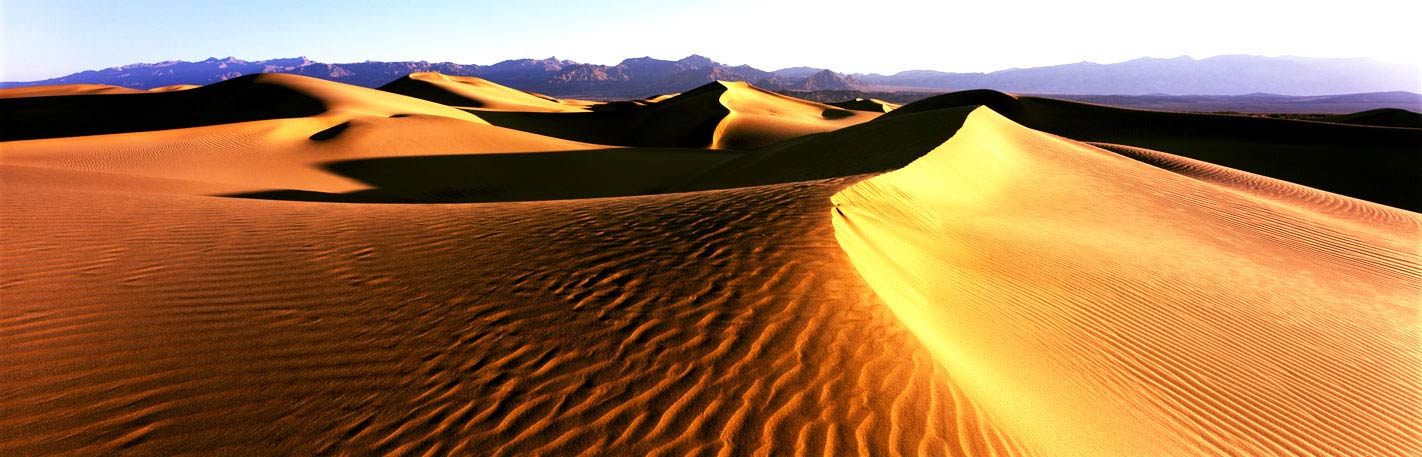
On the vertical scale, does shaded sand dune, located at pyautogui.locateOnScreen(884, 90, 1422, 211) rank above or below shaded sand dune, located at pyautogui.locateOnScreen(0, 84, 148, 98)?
below

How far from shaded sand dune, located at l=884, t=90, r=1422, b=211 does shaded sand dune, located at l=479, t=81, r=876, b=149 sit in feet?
30.1

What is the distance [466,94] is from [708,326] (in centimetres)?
5533

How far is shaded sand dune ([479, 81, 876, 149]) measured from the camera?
107 ft

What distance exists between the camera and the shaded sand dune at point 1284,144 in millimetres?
20141

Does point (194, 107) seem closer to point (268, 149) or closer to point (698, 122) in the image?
point (268, 149)

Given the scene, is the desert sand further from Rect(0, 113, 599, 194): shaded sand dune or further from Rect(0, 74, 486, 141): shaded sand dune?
Rect(0, 74, 486, 141): shaded sand dune

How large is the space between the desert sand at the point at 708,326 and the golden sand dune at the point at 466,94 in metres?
41.5

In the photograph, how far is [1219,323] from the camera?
5445mm

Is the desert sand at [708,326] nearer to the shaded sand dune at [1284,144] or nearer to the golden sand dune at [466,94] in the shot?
→ the shaded sand dune at [1284,144]

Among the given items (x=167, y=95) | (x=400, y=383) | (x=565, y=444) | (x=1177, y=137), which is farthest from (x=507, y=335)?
(x=167, y=95)

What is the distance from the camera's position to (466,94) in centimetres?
5275

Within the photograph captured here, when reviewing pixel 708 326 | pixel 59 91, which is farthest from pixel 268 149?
pixel 59 91

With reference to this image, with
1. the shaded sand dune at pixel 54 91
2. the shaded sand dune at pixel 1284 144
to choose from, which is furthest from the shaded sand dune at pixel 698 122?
the shaded sand dune at pixel 54 91

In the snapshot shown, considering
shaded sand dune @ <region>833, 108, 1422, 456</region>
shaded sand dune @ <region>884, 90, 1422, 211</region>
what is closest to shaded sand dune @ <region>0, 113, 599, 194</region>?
shaded sand dune @ <region>833, 108, 1422, 456</region>
